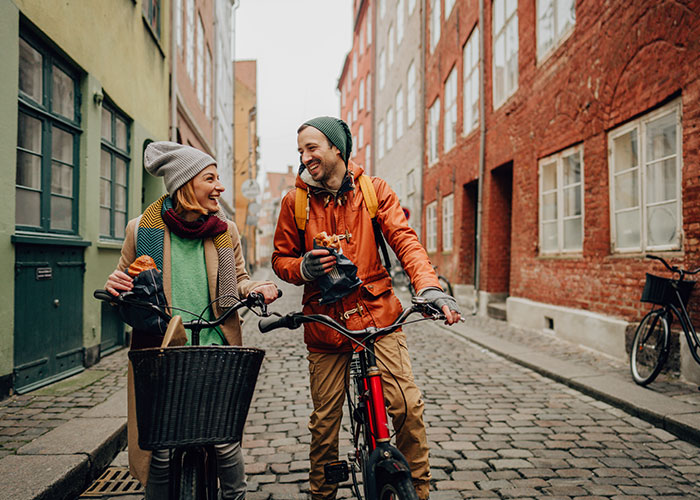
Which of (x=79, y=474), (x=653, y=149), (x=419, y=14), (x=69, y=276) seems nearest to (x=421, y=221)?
(x=419, y=14)

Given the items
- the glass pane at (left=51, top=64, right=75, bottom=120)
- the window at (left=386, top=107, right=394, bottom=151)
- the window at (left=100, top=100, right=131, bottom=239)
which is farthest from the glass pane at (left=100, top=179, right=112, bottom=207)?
the window at (left=386, top=107, right=394, bottom=151)

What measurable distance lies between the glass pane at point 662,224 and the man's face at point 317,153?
504cm

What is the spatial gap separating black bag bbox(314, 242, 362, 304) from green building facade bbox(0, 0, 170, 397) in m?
3.73

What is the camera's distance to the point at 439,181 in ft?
56.5

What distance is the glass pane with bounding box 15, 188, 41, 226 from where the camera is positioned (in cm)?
537

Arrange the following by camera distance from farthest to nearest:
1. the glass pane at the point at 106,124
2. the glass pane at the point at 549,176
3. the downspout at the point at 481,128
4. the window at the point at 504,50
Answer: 1. the downspout at the point at 481,128
2. the window at the point at 504,50
3. the glass pane at the point at 549,176
4. the glass pane at the point at 106,124

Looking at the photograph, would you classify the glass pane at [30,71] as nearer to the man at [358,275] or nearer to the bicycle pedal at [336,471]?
the man at [358,275]

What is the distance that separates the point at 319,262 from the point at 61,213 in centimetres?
497

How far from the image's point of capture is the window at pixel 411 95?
2125 centimetres

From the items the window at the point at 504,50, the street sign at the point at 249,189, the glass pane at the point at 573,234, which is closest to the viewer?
the glass pane at the point at 573,234

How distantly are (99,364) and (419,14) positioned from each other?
17072mm

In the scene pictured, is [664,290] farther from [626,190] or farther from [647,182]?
[626,190]

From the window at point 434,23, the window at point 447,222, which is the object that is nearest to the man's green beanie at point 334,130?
the window at point 447,222

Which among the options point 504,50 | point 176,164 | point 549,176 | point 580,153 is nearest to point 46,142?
point 176,164
